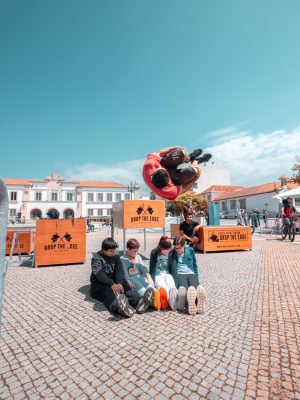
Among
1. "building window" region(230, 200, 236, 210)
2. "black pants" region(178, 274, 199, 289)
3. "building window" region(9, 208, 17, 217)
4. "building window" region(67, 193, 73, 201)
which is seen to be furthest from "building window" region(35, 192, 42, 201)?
"black pants" region(178, 274, 199, 289)

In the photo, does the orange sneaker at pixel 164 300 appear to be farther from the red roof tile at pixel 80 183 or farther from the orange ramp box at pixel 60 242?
the red roof tile at pixel 80 183

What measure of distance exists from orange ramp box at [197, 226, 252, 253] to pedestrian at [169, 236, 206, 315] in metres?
5.04

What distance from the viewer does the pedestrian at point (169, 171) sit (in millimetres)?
4637

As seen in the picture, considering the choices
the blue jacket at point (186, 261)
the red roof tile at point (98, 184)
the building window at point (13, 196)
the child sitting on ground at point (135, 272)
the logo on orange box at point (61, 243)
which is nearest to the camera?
the child sitting on ground at point (135, 272)

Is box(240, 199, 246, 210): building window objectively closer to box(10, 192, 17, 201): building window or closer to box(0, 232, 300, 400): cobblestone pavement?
box(0, 232, 300, 400): cobblestone pavement

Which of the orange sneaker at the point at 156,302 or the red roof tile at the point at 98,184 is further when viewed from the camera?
the red roof tile at the point at 98,184

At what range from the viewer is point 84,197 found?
57.5m

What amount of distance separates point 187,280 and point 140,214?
13.6 ft

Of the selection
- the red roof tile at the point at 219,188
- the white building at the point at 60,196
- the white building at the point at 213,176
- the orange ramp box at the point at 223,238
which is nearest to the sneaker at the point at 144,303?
the orange ramp box at the point at 223,238

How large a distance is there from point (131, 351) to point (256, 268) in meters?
5.12

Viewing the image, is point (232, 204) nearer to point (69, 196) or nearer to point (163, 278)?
point (69, 196)

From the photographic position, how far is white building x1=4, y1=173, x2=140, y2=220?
52.7 meters

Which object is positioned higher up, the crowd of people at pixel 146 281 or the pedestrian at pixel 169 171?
the pedestrian at pixel 169 171

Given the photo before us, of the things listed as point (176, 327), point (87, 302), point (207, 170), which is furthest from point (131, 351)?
point (207, 170)
